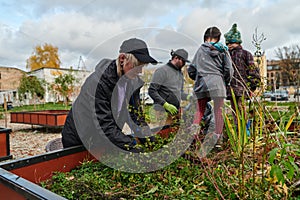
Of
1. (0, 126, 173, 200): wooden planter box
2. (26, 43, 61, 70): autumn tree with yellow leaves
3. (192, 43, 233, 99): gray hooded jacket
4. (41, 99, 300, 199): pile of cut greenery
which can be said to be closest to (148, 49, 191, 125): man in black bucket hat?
(192, 43, 233, 99): gray hooded jacket

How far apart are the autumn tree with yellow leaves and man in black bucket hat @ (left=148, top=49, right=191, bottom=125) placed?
39.6 meters

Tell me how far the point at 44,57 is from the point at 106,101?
43075mm

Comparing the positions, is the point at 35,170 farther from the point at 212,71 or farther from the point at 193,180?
the point at 212,71

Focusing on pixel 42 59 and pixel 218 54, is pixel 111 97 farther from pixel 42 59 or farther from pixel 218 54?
pixel 42 59

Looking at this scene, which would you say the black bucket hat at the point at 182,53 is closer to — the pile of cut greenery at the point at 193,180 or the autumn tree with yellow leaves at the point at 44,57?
the pile of cut greenery at the point at 193,180

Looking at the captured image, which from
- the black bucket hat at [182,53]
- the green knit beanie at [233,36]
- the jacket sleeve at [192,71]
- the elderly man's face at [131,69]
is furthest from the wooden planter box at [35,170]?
the green knit beanie at [233,36]

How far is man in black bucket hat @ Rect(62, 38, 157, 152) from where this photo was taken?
5.34 feet

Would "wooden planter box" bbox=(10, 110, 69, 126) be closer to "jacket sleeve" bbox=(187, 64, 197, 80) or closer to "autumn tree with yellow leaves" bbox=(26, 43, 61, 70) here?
"jacket sleeve" bbox=(187, 64, 197, 80)

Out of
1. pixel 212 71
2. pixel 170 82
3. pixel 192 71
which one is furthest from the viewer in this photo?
pixel 170 82

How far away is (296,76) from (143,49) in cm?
126

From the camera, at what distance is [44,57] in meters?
40.6

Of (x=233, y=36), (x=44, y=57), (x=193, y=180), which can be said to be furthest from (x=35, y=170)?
(x=44, y=57)

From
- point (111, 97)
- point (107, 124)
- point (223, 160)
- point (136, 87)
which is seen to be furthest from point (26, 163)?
point (223, 160)

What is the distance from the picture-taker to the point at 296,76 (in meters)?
1.97
